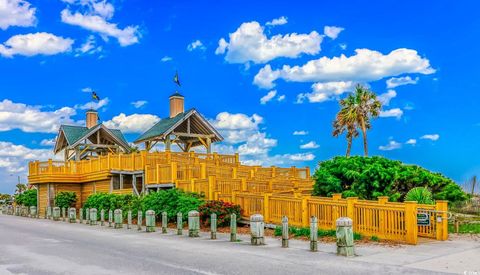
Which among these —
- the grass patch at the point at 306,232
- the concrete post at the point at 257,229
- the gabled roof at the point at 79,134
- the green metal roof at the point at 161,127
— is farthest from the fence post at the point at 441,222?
the gabled roof at the point at 79,134

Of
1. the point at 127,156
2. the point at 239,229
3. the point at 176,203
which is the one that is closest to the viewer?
the point at 239,229

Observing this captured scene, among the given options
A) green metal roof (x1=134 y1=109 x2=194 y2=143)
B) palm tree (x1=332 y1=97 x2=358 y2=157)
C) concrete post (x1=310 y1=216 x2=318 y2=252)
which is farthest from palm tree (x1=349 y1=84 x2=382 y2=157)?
concrete post (x1=310 y1=216 x2=318 y2=252)

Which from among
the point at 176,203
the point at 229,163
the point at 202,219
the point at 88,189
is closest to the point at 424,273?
the point at 202,219

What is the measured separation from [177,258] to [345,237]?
4397 millimetres

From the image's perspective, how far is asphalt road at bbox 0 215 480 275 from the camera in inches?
442

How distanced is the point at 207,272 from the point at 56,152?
131 ft

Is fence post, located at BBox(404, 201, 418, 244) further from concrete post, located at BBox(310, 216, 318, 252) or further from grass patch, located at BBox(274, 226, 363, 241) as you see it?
concrete post, located at BBox(310, 216, 318, 252)

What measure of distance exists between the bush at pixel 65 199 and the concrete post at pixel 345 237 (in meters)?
28.5

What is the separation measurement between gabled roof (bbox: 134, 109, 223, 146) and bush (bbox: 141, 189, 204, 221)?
37.7 feet

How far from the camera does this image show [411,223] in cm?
1541

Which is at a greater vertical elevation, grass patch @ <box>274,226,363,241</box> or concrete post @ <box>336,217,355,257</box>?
concrete post @ <box>336,217,355,257</box>

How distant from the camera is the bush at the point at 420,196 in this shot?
20073 mm

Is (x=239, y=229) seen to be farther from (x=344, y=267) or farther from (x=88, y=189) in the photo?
(x=88, y=189)

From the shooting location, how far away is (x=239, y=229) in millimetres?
21047
